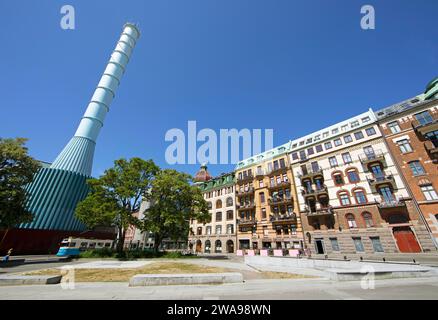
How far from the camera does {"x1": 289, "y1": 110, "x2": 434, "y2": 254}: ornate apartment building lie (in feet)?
80.1

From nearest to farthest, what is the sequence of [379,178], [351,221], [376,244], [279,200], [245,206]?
[376,244] < [379,178] < [351,221] < [279,200] < [245,206]

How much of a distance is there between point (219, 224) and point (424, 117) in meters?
41.8

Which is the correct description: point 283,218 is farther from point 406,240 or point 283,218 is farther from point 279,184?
point 406,240

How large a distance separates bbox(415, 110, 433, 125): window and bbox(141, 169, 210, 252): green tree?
113ft

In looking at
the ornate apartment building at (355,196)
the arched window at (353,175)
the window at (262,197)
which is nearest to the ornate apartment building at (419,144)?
the ornate apartment building at (355,196)

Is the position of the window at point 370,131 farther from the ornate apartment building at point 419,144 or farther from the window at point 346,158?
the window at point 346,158

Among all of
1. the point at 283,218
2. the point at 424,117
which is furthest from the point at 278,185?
the point at 424,117

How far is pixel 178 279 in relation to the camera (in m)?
8.88

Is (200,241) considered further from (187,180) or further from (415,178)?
(415,178)

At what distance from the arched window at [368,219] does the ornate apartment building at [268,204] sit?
9589mm
